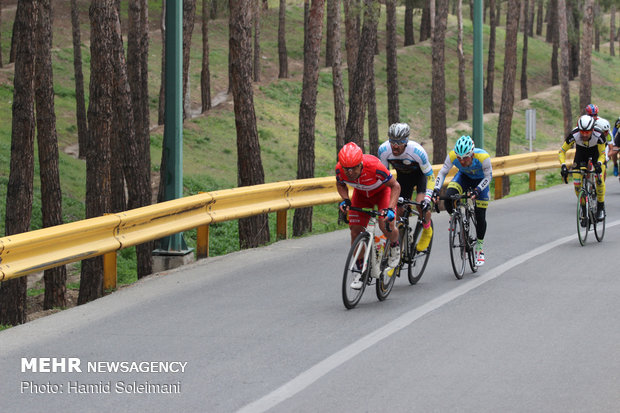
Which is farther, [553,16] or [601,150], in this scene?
[553,16]

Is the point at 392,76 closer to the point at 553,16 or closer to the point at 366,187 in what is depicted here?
the point at 366,187

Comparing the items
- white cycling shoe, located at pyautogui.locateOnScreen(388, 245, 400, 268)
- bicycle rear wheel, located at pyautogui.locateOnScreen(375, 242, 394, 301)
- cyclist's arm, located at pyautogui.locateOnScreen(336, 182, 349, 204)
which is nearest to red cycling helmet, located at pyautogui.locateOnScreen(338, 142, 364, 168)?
cyclist's arm, located at pyautogui.locateOnScreen(336, 182, 349, 204)

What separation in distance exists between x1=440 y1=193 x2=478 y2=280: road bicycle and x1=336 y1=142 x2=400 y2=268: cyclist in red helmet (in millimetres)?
1347

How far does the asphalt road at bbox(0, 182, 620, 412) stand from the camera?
6.51m

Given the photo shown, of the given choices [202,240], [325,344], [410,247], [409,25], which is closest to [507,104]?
[202,240]

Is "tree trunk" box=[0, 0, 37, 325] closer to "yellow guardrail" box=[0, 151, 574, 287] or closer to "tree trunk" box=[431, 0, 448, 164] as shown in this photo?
"yellow guardrail" box=[0, 151, 574, 287]

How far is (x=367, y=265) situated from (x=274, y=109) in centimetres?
3703

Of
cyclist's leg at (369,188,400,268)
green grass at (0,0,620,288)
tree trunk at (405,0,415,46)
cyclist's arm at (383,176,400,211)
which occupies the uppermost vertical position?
tree trunk at (405,0,415,46)

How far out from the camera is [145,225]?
11328 mm

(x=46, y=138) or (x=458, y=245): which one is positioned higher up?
(x=46, y=138)

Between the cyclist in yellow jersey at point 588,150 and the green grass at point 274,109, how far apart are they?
4692 mm

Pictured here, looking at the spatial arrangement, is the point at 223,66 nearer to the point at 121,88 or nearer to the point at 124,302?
the point at 121,88

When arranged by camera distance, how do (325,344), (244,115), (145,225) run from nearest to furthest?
1. (325,344)
2. (145,225)
3. (244,115)

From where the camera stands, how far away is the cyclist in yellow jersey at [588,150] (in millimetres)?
14742
